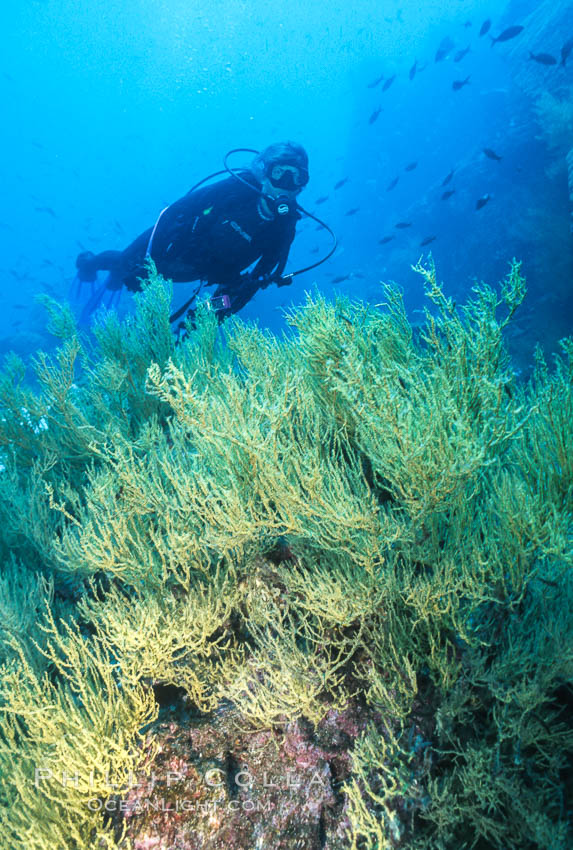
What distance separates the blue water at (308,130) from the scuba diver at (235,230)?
8740mm

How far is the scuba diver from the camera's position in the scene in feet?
22.1

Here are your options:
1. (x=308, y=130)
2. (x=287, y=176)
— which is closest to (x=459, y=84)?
(x=287, y=176)

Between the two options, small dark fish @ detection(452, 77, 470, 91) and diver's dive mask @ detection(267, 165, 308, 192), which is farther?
small dark fish @ detection(452, 77, 470, 91)

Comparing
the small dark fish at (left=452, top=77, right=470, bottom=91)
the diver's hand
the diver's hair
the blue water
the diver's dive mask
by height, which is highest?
the blue water

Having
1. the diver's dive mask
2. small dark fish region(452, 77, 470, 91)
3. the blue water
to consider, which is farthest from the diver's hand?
small dark fish region(452, 77, 470, 91)

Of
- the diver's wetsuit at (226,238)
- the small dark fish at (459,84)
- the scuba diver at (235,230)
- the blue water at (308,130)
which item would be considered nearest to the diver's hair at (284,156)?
the scuba diver at (235,230)

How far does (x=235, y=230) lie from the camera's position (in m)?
6.95

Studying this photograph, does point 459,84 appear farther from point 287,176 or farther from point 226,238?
point 226,238

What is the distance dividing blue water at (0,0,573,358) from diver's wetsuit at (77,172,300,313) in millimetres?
8760

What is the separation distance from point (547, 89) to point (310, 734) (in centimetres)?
2605

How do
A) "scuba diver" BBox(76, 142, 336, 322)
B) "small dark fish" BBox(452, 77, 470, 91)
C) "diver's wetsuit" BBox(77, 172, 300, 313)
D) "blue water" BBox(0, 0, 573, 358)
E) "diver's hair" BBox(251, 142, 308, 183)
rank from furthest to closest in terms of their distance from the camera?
"blue water" BBox(0, 0, 573, 358), "small dark fish" BBox(452, 77, 470, 91), "diver's wetsuit" BBox(77, 172, 300, 313), "scuba diver" BBox(76, 142, 336, 322), "diver's hair" BBox(251, 142, 308, 183)

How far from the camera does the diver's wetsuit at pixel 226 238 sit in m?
7.02

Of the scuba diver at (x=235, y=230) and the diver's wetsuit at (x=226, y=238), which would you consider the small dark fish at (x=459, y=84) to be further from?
the diver's wetsuit at (x=226, y=238)

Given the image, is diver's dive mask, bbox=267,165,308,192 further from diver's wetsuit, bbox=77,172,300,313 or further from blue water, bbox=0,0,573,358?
blue water, bbox=0,0,573,358
